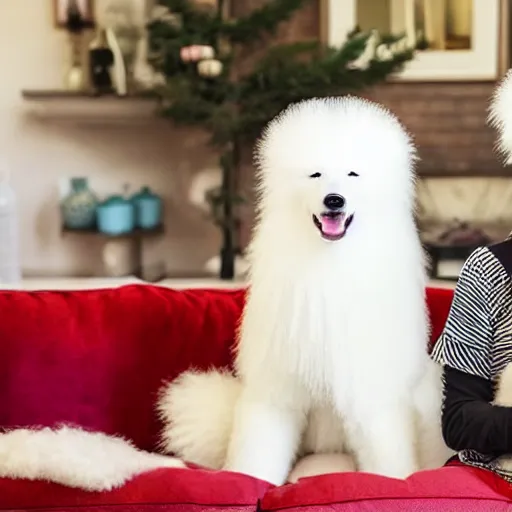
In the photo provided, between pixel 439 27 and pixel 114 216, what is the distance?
4.79 feet

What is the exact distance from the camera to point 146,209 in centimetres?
293

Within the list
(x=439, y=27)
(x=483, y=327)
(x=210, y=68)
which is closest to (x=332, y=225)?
(x=483, y=327)

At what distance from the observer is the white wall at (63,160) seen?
9.87 feet

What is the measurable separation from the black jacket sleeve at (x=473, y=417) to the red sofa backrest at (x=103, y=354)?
37 centimetres

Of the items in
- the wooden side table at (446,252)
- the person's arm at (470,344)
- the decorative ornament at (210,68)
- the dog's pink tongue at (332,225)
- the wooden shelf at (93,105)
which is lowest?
the wooden side table at (446,252)

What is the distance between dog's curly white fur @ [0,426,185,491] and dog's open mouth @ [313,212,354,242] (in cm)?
41

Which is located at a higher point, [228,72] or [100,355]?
[228,72]

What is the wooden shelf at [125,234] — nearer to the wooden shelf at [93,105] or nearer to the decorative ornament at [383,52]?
the wooden shelf at [93,105]

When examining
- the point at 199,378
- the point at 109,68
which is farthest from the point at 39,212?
the point at 199,378

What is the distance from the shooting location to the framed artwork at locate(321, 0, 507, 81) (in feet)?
9.39

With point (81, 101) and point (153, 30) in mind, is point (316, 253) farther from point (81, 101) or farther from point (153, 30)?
point (81, 101)

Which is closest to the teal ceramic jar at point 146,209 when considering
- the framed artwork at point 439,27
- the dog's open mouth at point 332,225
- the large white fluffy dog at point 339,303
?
the framed artwork at point 439,27

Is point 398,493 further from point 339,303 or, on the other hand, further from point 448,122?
point 448,122

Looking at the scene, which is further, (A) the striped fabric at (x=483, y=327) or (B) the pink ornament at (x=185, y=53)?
(B) the pink ornament at (x=185, y=53)
